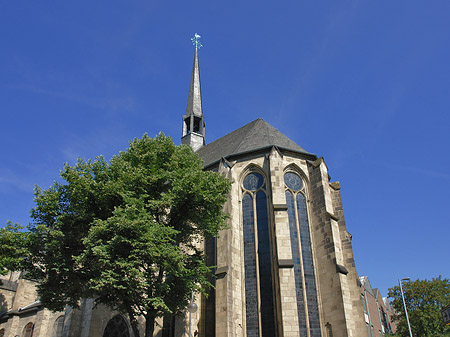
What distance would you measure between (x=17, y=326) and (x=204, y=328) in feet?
49.6

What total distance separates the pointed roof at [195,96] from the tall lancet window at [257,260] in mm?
18452

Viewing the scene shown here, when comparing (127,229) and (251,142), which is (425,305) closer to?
(251,142)

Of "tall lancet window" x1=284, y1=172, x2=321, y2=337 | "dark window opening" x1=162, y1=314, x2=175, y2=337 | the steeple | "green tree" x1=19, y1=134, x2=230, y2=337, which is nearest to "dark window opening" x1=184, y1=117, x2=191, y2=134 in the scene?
the steeple

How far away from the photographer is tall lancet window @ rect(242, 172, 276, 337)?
18.5 metres

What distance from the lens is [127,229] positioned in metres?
13.5

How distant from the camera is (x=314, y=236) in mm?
20766

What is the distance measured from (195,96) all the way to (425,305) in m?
30.9

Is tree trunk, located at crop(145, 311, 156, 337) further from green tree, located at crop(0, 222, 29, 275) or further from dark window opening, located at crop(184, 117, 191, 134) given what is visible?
dark window opening, located at crop(184, 117, 191, 134)

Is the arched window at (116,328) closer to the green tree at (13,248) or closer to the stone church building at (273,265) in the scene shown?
the stone church building at (273,265)

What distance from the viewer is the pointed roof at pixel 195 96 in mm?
39688

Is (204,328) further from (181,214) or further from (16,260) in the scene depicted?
(16,260)

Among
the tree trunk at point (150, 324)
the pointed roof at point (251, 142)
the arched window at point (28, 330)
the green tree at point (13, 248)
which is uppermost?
the pointed roof at point (251, 142)

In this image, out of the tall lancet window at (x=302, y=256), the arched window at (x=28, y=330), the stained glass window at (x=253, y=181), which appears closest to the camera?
the tall lancet window at (x=302, y=256)

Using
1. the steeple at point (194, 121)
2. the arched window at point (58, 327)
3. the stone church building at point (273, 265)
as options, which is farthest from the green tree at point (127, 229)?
the steeple at point (194, 121)
